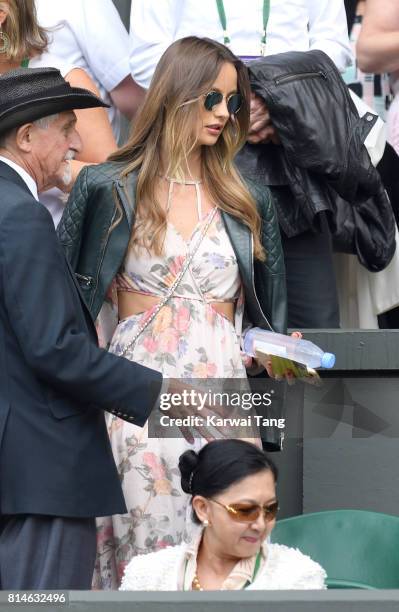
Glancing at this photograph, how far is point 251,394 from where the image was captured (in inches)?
174

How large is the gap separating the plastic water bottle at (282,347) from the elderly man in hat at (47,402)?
713 mm

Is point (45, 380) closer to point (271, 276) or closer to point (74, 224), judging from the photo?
point (74, 224)

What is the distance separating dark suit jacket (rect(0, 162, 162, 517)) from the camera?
3498 mm

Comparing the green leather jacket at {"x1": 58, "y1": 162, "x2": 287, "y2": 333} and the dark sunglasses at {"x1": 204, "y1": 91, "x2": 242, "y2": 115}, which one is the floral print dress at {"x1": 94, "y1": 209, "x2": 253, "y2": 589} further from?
the dark sunglasses at {"x1": 204, "y1": 91, "x2": 242, "y2": 115}

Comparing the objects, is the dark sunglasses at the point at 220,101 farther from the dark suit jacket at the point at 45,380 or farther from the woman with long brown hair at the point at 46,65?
the dark suit jacket at the point at 45,380

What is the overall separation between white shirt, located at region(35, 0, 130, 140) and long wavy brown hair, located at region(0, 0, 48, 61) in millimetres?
267

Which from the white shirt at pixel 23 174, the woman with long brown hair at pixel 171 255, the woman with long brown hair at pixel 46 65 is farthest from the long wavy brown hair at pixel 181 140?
the white shirt at pixel 23 174

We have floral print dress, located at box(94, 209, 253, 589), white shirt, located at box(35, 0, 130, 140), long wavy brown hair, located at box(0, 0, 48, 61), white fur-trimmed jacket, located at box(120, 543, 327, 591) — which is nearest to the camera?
white fur-trimmed jacket, located at box(120, 543, 327, 591)

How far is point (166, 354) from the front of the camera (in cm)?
428

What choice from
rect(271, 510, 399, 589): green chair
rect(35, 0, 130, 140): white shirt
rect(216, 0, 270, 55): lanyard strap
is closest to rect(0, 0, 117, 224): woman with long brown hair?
rect(35, 0, 130, 140): white shirt

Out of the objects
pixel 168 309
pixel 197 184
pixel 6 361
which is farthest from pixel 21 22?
pixel 6 361

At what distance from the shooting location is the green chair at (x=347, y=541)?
14.2ft

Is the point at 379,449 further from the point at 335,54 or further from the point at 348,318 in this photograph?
the point at 335,54

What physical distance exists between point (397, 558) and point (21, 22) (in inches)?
91.2
